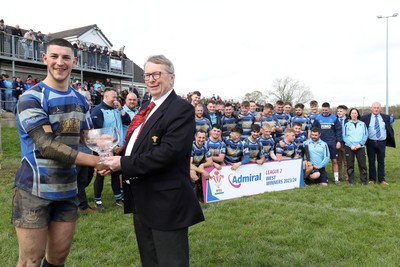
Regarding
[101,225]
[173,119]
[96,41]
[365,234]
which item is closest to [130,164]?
[173,119]

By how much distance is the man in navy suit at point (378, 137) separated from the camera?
8.55m

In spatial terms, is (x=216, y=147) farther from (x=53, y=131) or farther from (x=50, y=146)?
(x=50, y=146)

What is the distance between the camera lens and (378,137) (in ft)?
28.0

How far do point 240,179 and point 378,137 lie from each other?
4.07m

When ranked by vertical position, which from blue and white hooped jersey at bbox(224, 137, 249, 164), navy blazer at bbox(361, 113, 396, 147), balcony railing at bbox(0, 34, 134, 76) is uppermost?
balcony railing at bbox(0, 34, 134, 76)

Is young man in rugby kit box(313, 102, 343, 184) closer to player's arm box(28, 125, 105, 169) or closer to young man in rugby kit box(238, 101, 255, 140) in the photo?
young man in rugby kit box(238, 101, 255, 140)

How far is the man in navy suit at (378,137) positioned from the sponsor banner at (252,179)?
2.03 m

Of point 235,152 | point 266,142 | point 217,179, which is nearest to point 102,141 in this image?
point 217,179

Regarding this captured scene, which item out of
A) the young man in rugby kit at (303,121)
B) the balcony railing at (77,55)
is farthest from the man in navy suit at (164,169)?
the balcony railing at (77,55)

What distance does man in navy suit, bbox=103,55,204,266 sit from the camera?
2.21 m

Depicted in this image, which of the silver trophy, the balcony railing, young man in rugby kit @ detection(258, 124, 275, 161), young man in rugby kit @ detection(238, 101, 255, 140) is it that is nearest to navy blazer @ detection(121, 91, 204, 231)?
the silver trophy

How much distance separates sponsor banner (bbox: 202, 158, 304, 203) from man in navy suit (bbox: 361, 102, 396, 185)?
2.03 m

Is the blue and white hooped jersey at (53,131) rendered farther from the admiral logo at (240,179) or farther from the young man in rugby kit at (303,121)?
the young man in rugby kit at (303,121)

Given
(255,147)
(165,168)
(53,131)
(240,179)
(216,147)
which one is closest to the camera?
(165,168)
